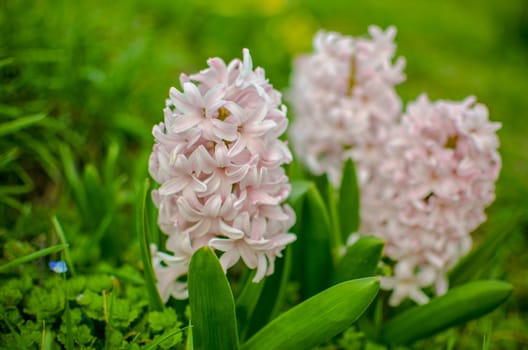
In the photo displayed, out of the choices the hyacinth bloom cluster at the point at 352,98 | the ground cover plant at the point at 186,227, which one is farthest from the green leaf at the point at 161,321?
the hyacinth bloom cluster at the point at 352,98

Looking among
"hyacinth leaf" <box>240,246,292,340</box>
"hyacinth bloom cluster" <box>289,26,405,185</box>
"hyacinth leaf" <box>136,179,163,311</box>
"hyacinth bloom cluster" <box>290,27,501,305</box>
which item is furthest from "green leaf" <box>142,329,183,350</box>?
"hyacinth bloom cluster" <box>289,26,405,185</box>

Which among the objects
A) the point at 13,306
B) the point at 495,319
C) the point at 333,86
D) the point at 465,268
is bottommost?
the point at 495,319

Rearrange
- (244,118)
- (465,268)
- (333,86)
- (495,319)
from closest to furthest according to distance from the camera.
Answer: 1. (244,118)
2. (465,268)
3. (333,86)
4. (495,319)

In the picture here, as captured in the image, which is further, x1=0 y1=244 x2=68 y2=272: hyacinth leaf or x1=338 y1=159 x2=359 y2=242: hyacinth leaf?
x1=338 y1=159 x2=359 y2=242: hyacinth leaf

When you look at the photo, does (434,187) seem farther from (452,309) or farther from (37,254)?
(37,254)

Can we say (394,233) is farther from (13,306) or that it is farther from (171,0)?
(171,0)

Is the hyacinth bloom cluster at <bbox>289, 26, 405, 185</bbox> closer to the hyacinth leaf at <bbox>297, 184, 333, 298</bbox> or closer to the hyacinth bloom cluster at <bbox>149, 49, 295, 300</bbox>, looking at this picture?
the hyacinth leaf at <bbox>297, 184, 333, 298</bbox>

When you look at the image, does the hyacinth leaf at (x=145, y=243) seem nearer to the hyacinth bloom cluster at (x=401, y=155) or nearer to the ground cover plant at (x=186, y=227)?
the ground cover plant at (x=186, y=227)

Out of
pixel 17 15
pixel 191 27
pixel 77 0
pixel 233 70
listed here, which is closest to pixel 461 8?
pixel 191 27
